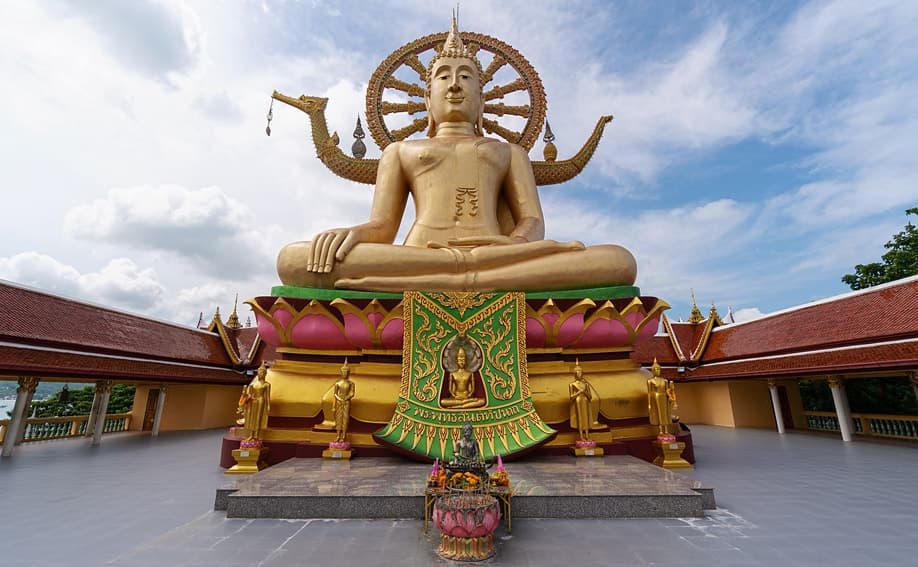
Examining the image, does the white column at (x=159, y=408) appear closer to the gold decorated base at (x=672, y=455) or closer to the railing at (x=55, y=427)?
the railing at (x=55, y=427)

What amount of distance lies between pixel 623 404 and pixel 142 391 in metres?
11.9

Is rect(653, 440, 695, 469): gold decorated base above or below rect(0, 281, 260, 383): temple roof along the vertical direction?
below

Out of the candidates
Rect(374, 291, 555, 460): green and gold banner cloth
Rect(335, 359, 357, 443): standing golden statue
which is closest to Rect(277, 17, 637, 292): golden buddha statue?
Rect(374, 291, 555, 460): green and gold banner cloth

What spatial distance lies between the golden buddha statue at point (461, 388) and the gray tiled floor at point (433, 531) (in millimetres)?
2208

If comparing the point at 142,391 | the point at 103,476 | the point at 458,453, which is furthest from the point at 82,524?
the point at 142,391

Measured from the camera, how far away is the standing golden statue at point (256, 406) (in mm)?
5574

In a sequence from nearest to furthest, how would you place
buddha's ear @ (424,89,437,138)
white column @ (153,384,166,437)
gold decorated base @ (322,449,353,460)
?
1. gold decorated base @ (322,449,353,460)
2. buddha's ear @ (424,89,437,138)
3. white column @ (153,384,166,437)

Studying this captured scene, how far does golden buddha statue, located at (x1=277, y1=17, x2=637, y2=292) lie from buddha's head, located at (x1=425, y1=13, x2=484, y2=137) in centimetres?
2

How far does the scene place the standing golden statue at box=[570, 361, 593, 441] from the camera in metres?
5.75

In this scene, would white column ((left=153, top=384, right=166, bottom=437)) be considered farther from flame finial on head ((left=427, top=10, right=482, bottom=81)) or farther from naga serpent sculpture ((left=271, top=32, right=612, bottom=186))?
flame finial on head ((left=427, top=10, right=482, bottom=81))

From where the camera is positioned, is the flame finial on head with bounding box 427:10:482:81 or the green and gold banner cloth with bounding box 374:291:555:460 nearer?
the green and gold banner cloth with bounding box 374:291:555:460

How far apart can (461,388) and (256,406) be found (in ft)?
8.42

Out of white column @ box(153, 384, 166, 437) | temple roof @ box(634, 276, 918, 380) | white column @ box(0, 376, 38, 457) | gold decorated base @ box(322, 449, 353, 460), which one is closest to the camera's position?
gold decorated base @ box(322, 449, 353, 460)

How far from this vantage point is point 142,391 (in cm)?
1178
